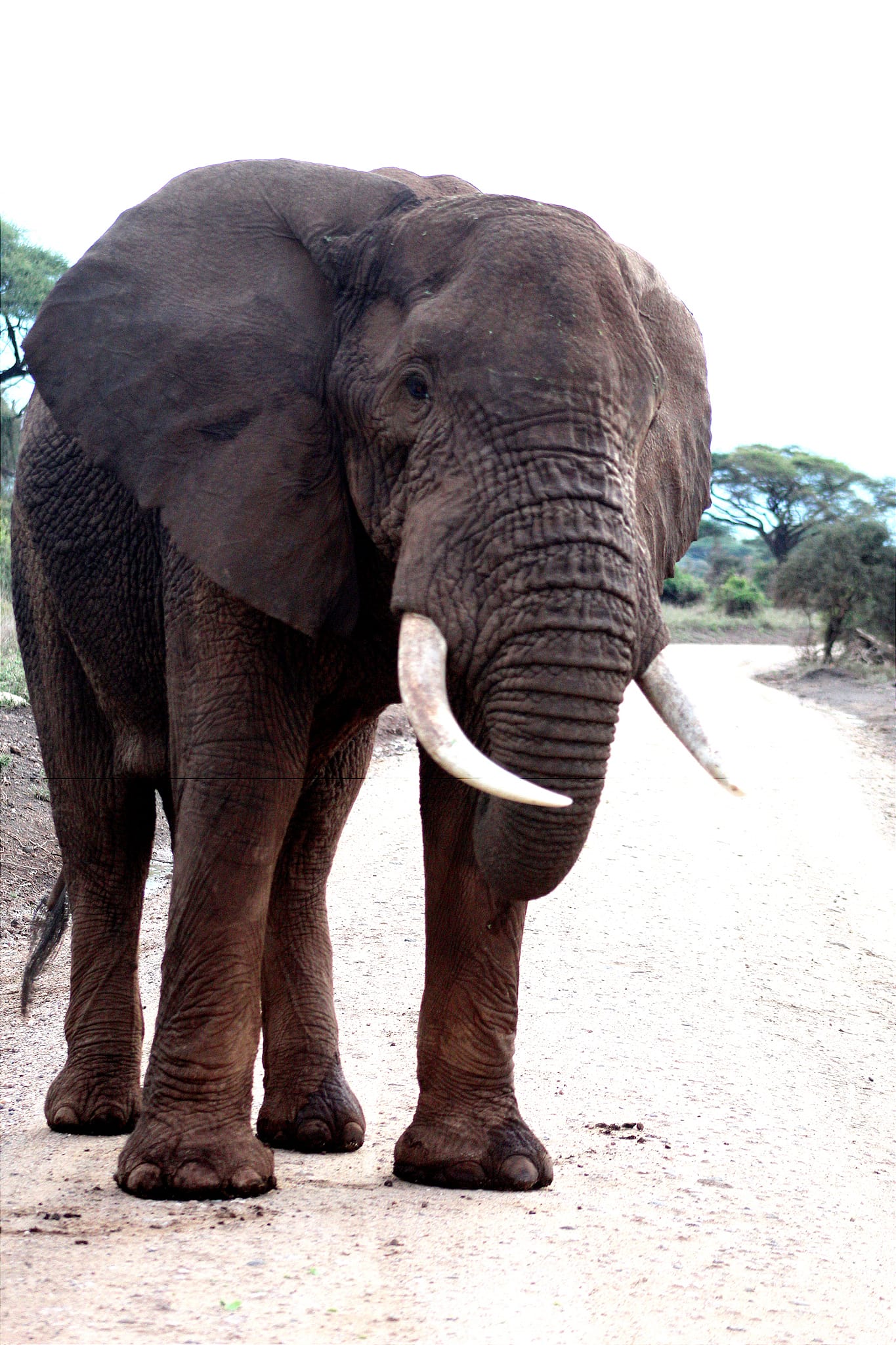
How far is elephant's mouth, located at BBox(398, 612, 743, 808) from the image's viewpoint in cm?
296

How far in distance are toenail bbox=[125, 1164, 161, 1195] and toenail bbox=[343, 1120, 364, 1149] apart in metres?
0.81

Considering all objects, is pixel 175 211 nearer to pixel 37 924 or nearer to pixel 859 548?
pixel 37 924

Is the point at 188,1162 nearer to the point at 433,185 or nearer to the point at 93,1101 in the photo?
the point at 93,1101

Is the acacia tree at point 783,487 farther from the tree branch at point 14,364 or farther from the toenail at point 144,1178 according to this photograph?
the toenail at point 144,1178

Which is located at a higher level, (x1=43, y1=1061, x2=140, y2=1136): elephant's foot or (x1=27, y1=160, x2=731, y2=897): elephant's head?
(x1=27, y1=160, x2=731, y2=897): elephant's head

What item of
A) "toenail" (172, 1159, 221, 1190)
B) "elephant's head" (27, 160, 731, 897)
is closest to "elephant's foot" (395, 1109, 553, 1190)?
"toenail" (172, 1159, 221, 1190)

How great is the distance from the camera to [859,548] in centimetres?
2589

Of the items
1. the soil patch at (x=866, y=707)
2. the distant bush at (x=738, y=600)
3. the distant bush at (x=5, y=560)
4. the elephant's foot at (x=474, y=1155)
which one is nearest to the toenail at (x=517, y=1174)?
the elephant's foot at (x=474, y=1155)

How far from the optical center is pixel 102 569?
429 centimetres

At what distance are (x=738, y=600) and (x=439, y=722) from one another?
4012 centimetres

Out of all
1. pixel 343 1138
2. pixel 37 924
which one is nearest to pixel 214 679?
pixel 343 1138

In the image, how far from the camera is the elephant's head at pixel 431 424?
3.18 meters

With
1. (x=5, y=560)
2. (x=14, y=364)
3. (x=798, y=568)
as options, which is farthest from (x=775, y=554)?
(x=5, y=560)

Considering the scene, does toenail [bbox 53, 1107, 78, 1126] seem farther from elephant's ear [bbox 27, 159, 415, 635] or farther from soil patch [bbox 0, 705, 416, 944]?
soil patch [bbox 0, 705, 416, 944]
